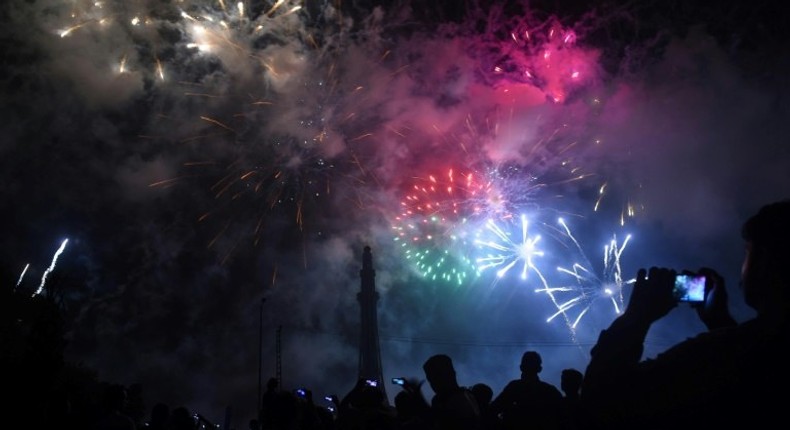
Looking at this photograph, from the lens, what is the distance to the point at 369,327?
164ft

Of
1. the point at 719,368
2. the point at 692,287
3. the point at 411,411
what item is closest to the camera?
the point at 719,368

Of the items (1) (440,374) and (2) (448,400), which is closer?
(2) (448,400)

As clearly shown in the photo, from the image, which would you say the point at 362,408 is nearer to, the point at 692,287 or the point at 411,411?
the point at 411,411

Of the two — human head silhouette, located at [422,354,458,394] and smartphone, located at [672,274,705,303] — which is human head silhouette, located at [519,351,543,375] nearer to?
human head silhouette, located at [422,354,458,394]

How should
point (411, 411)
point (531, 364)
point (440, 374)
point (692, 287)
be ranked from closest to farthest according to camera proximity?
point (692, 287)
point (440, 374)
point (411, 411)
point (531, 364)

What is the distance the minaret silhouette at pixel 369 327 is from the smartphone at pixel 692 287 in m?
47.0

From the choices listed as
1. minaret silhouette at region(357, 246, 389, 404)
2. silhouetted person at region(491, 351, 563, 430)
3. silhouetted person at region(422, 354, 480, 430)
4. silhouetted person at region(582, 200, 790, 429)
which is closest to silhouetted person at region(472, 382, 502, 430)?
silhouetted person at region(491, 351, 563, 430)

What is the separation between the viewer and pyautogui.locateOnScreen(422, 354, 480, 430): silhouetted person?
3.50 meters

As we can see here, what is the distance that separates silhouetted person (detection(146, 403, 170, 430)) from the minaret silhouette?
42140 millimetres

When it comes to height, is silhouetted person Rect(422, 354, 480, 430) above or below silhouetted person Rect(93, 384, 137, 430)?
below

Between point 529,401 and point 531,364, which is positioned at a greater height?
point 531,364

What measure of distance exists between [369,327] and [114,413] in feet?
148

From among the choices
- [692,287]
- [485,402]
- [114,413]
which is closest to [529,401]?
[485,402]

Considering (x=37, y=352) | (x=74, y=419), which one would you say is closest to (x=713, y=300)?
(x=74, y=419)
